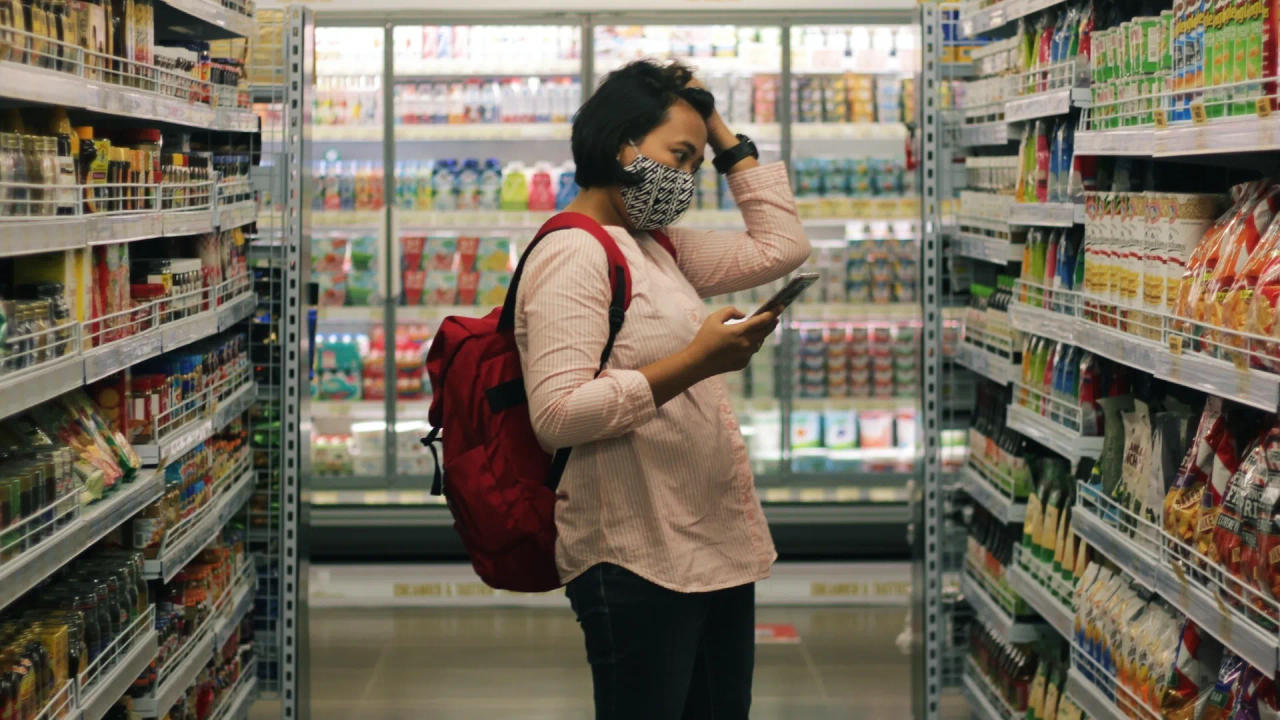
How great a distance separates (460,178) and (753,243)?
373cm

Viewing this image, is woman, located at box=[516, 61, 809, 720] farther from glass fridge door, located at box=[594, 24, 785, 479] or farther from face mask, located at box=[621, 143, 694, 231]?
glass fridge door, located at box=[594, 24, 785, 479]

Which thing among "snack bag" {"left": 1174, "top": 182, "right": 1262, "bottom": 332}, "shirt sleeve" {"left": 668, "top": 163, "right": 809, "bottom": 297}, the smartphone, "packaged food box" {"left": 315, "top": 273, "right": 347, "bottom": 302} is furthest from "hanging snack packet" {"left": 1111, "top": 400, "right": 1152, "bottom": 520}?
"packaged food box" {"left": 315, "top": 273, "right": 347, "bottom": 302}

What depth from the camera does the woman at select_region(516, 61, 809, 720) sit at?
6.42 feet

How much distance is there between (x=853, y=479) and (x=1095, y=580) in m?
3.39

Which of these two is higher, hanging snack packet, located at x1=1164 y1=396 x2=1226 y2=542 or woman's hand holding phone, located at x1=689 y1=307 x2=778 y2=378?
woman's hand holding phone, located at x1=689 y1=307 x2=778 y2=378

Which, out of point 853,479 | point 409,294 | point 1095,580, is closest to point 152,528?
point 1095,580

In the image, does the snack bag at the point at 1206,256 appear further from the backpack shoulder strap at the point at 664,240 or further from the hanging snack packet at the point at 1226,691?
the backpack shoulder strap at the point at 664,240

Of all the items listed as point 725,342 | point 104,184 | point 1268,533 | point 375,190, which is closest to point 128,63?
point 104,184

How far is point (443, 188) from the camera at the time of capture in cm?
603

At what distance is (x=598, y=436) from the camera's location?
1946 millimetres

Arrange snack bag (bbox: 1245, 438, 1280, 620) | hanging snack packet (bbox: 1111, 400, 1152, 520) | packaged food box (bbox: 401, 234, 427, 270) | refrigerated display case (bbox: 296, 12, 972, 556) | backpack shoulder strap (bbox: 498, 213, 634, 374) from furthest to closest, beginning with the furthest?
1. packaged food box (bbox: 401, 234, 427, 270)
2. refrigerated display case (bbox: 296, 12, 972, 556)
3. hanging snack packet (bbox: 1111, 400, 1152, 520)
4. backpack shoulder strap (bbox: 498, 213, 634, 374)
5. snack bag (bbox: 1245, 438, 1280, 620)

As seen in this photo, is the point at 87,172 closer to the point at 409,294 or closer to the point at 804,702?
the point at 804,702

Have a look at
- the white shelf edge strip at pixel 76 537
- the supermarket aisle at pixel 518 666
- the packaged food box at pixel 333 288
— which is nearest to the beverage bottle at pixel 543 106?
the packaged food box at pixel 333 288

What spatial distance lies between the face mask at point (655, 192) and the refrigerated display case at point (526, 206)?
12.2ft
